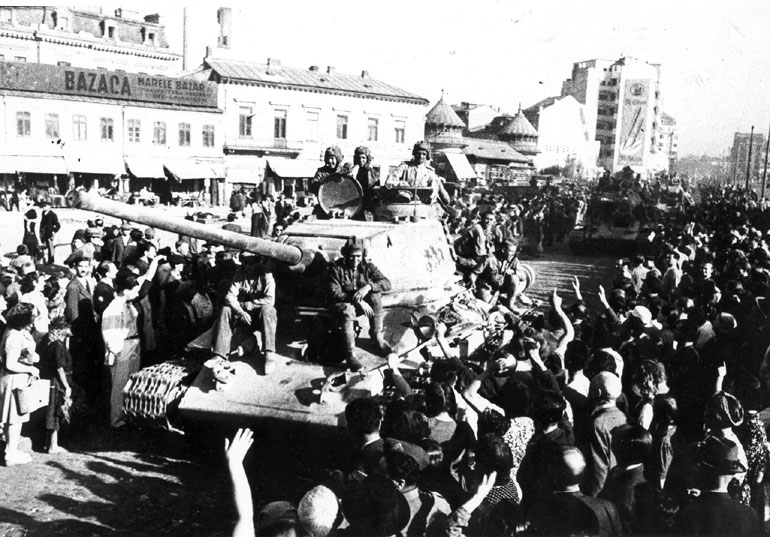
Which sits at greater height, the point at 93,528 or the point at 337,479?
the point at 337,479

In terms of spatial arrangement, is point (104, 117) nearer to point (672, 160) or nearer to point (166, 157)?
point (166, 157)

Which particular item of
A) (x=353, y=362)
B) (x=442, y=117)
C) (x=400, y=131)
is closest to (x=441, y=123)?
(x=442, y=117)

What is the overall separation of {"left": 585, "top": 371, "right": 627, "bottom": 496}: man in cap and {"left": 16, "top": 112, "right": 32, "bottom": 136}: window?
130ft

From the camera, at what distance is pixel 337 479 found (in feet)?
14.2

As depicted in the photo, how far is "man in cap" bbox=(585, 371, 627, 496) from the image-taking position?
5.17 metres

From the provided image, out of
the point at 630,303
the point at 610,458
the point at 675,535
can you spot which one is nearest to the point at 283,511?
the point at 675,535

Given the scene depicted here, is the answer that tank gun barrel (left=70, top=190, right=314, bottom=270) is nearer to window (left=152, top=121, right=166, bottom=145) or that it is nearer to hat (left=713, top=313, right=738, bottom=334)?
hat (left=713, top=313, right=738, bottom=334)

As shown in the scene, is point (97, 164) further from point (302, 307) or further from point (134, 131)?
point (302, 307)

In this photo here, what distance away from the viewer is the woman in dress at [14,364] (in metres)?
7.24

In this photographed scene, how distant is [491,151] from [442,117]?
16.1 feet

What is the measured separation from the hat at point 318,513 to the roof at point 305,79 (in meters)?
45.2

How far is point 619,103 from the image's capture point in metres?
94.2

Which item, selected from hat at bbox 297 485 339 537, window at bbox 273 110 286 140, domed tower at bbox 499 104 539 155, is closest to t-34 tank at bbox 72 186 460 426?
hat at bbox 297 485 339 537

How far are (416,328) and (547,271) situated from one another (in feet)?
50.6
